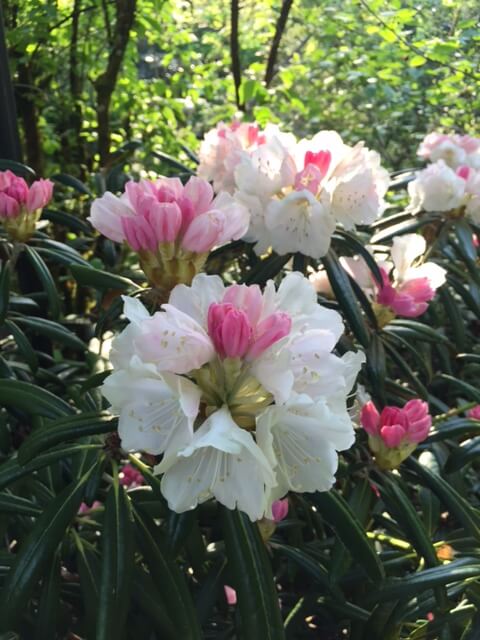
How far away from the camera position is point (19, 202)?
4.00 feet

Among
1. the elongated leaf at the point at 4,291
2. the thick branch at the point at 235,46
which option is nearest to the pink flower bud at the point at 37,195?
the elongated leaf at the point at 4,291

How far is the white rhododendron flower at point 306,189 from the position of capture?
1054 mm

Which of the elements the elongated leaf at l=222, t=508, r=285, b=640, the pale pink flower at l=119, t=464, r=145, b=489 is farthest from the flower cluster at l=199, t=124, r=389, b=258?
the pale pink flower at l=119, t=464, r=145, b=489

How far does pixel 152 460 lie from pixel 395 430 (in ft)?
1.11

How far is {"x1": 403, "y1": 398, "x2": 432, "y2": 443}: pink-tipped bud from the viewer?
0.97m

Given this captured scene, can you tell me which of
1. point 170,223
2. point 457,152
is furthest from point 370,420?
point 457,152

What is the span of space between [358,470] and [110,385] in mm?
491

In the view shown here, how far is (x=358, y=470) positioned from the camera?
104 cm

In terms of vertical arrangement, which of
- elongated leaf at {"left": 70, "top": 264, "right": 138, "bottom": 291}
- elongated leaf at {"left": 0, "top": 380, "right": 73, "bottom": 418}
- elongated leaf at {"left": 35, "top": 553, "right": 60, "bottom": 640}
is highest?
elongated leaf at {"left": 70, "top": 264, "right": 138, "bottom": 291}

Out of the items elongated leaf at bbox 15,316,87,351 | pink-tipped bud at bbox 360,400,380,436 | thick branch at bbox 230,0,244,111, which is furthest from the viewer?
thick branch at bbox 230,0,244,111

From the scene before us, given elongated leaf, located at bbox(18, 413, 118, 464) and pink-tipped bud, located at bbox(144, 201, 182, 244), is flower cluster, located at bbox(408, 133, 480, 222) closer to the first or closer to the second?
pink-tipped bud, located at bbox(144, 201, 182, 244)

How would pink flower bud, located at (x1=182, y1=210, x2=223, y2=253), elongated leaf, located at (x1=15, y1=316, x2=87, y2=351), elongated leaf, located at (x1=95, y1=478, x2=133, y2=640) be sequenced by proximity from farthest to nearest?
elongated leaf, located at (x1=15, y1=316, x2=87, y2=351), pink flower bud, located at (x1=182, y1=210, x2=223, y2=253), elongated leaf, located at (x1=95, y1=478, x2=133, y2=640)

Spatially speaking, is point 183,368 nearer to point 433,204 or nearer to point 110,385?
point 110,385

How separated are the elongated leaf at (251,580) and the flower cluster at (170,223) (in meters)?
0.32
